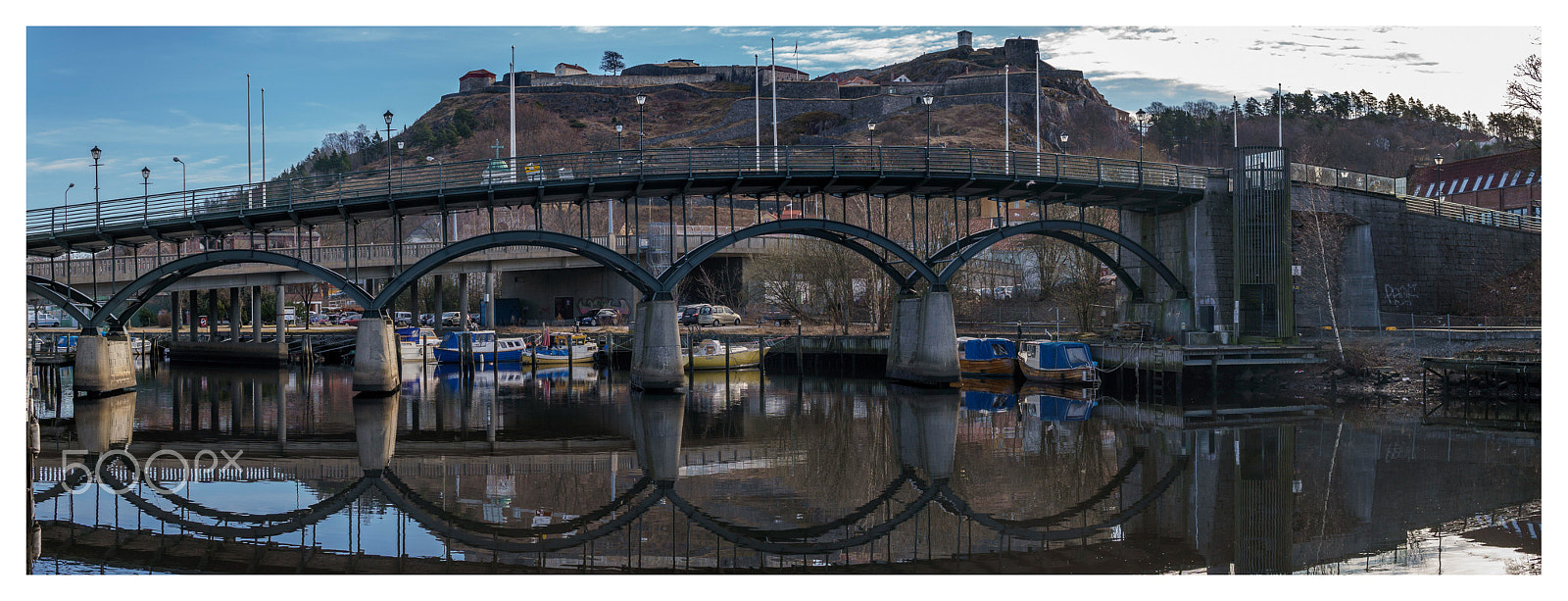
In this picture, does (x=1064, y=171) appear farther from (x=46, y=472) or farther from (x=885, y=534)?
(x=46, y=472)

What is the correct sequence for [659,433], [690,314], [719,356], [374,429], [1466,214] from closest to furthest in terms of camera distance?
[659,433]
[374,429]
[1466,214]
[719,356]
[690,314]

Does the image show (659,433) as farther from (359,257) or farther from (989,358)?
(359,257)

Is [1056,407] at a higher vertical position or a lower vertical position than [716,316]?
lower

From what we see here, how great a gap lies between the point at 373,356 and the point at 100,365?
11306mm

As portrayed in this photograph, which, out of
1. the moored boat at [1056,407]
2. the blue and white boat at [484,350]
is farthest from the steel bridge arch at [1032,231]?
the blue and white boat at [484,350]

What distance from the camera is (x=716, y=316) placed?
76.9 metres

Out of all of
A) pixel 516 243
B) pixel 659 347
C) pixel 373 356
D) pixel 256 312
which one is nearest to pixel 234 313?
pixel 256 312

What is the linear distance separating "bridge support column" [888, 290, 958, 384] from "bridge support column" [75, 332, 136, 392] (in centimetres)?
3227

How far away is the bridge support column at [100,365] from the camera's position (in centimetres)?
4494

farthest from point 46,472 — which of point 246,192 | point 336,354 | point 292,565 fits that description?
point 336,354

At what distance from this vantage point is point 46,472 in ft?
89.1

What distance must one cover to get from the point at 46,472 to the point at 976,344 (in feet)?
121

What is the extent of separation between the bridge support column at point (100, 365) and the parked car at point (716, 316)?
118 feet

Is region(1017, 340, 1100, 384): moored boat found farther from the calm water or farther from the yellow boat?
the yellow boat
